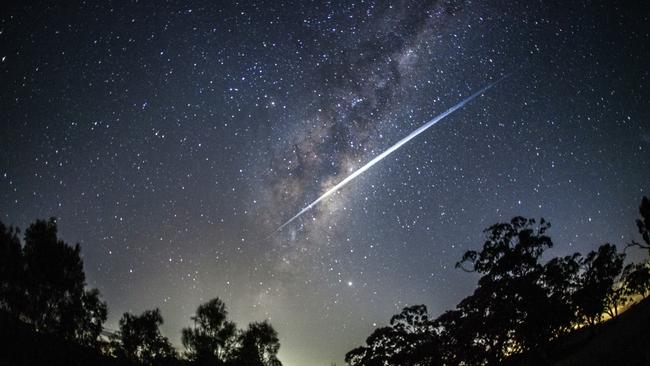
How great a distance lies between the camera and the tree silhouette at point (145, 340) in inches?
1454

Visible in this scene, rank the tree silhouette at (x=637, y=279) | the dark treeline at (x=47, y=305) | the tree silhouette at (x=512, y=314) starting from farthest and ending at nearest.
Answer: the tree silhouette at (x=637, y=279)
the dark treeline at (x=47, y=305)
the tree silhouette at (x=512, y=314)

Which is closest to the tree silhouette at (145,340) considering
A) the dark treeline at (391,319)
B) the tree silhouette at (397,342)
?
the dark treeline at (391,319)

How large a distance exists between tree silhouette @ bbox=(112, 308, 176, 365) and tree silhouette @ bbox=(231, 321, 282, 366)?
7.90 meters

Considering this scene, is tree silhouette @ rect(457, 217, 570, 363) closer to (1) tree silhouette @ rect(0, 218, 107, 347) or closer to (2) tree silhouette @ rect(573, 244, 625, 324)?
(2) tree silhouette @ rect(573, 244, 625, 324)

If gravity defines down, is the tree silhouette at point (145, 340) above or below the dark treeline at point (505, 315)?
above

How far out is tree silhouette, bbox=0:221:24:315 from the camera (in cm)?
2462

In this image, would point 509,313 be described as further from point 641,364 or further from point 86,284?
point 86,284

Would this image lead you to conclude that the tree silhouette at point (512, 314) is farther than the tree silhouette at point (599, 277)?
No

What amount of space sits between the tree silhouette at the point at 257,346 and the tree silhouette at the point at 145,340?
790cm

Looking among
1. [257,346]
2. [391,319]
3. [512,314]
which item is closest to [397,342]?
[391,319]

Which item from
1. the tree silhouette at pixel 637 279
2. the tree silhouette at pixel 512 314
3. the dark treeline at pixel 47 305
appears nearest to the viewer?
the tree silhouette at pixel 512 314

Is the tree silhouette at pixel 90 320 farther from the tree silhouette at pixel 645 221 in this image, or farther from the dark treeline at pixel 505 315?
the tree silhouette at pixel 645 221

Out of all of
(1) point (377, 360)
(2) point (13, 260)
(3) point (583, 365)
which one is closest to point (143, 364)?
(2) point (13, 260)

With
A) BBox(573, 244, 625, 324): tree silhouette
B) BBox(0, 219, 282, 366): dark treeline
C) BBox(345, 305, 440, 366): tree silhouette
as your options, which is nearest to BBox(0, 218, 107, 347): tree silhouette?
BBox(0, 219, 282, 366): dark treeline
